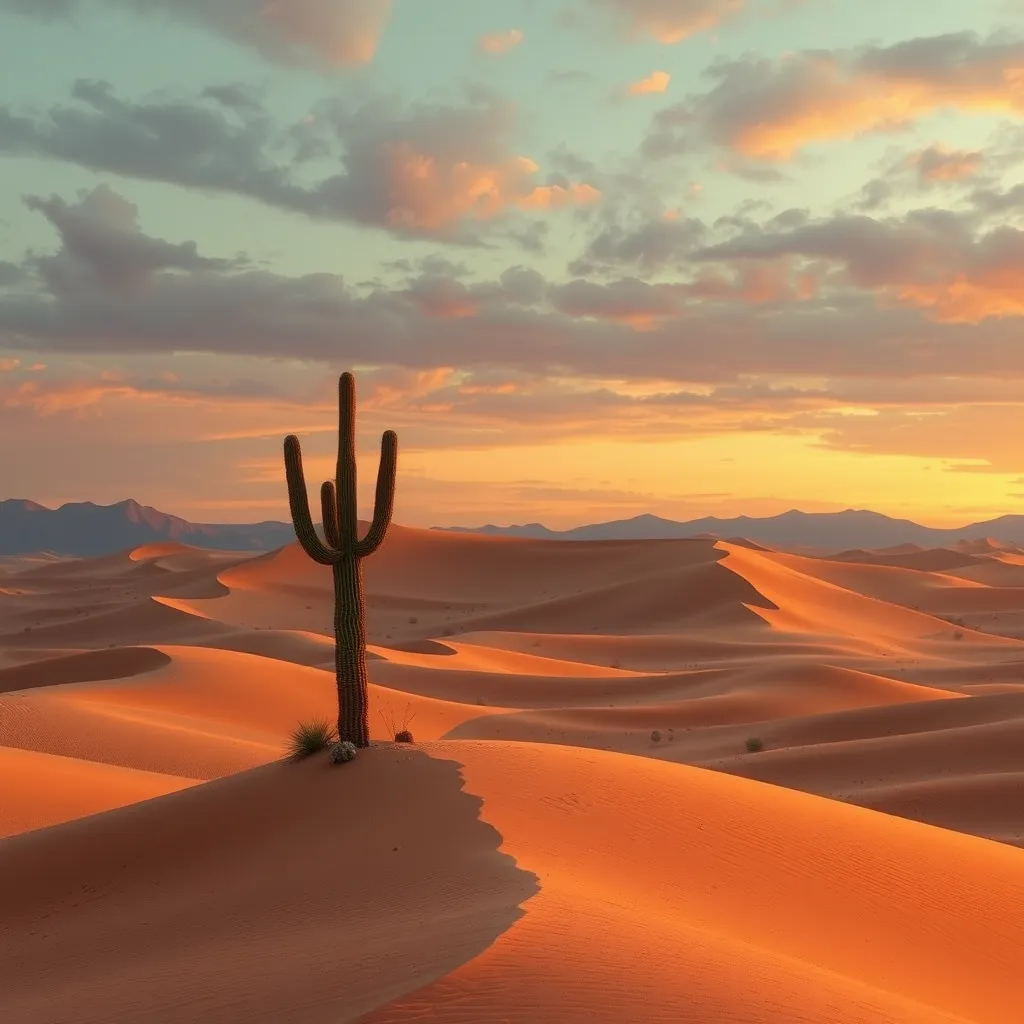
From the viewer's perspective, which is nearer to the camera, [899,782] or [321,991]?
[321,991]

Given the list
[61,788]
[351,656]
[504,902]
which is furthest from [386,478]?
[61,788]

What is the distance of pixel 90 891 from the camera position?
11.8m

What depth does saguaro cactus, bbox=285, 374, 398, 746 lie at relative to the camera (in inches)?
507

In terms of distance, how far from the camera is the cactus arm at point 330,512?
13.2 m

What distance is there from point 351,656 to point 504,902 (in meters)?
5.18

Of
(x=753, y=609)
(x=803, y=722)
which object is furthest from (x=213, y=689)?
(x=753, y=609)

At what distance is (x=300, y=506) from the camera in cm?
1309

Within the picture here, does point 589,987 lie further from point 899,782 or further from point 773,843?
point 899,782

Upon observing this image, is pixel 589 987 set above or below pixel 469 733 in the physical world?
above

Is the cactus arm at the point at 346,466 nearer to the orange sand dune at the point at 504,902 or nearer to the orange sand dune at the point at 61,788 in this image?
the orange sand dune at the point at 504,902

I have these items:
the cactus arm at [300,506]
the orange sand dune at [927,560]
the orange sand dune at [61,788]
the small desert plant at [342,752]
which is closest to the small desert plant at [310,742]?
the small desert plant at [342,752]

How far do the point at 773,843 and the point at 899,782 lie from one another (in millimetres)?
9909

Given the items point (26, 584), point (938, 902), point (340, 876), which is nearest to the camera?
→ point (340, 876)

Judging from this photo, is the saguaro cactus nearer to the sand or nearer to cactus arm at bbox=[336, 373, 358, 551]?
cactus arm at bbox=[336, 373, 358, 551]
